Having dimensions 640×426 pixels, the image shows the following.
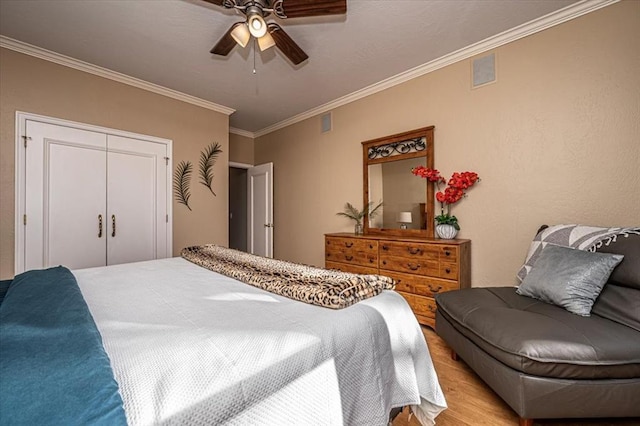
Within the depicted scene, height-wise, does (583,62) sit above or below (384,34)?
below

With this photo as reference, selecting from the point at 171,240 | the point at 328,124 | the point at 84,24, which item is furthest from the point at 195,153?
the point at 328,124

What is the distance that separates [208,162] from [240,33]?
2.31 metres

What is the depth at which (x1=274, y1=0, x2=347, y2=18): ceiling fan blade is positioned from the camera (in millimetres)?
1664

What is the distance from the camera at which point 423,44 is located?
254 cm

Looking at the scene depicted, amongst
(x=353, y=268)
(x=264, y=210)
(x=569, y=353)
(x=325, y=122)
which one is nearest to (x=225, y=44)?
(x=325, y=122)

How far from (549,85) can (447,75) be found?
2.93ft

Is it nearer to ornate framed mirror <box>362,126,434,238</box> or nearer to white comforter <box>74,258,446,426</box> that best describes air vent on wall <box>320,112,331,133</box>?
ornate framed mirror <box>362,126,434,238</box>

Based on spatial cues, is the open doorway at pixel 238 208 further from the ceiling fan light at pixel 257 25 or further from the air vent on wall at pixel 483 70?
the air vent on wall at pixel 483 70

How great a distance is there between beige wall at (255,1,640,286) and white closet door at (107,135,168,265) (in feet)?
9.29

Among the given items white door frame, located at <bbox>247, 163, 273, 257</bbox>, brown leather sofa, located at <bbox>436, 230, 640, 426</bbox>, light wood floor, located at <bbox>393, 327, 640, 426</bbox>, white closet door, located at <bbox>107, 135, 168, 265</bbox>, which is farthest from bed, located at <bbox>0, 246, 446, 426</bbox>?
white door frame, located at <bbox>247, 163, 273, 257</bbox>

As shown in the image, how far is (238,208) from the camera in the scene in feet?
19.6

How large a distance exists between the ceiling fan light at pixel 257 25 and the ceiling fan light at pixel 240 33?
0.10 metres

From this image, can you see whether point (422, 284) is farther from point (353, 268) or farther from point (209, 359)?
point (209, 359)

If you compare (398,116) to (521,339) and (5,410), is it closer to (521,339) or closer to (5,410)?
(521,339)
